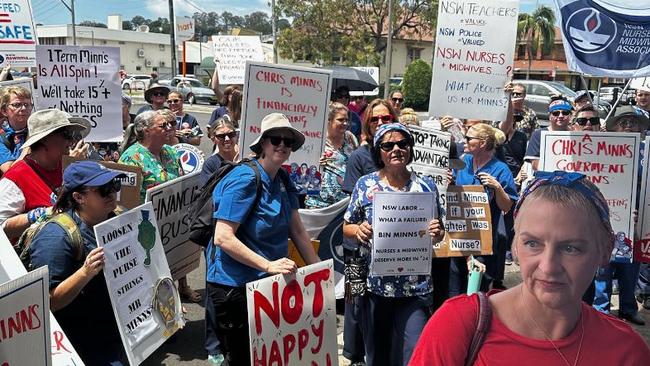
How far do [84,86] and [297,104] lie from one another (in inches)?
80.4

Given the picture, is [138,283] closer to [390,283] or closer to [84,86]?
[390,283]

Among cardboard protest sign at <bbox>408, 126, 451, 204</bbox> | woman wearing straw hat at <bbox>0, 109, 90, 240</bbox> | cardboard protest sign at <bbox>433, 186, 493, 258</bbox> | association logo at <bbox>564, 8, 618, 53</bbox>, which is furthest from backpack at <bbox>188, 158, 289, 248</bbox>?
association logo at <bbox>564, 8, 618, 53</bbox>

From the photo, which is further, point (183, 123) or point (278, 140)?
point (183, 123)

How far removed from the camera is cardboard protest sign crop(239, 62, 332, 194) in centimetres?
516

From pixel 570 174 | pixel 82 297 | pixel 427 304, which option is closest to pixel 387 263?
pixel 427 304

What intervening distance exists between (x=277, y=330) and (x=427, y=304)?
1064 mm

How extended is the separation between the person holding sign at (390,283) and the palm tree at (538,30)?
2438 inches

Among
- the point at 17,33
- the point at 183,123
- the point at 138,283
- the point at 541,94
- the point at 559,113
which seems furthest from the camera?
the point at 541,94

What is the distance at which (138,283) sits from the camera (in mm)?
3373

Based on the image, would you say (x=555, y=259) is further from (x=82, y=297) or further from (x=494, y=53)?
(x=494, y=53)

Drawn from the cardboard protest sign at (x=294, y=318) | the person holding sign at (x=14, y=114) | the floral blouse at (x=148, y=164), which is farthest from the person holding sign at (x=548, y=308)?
the person holding sign at (x=14, y=114)

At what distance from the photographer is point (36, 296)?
235cm

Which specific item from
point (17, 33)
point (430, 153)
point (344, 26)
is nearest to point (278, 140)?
point (430, 153)

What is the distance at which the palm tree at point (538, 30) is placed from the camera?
61853 millimetres
